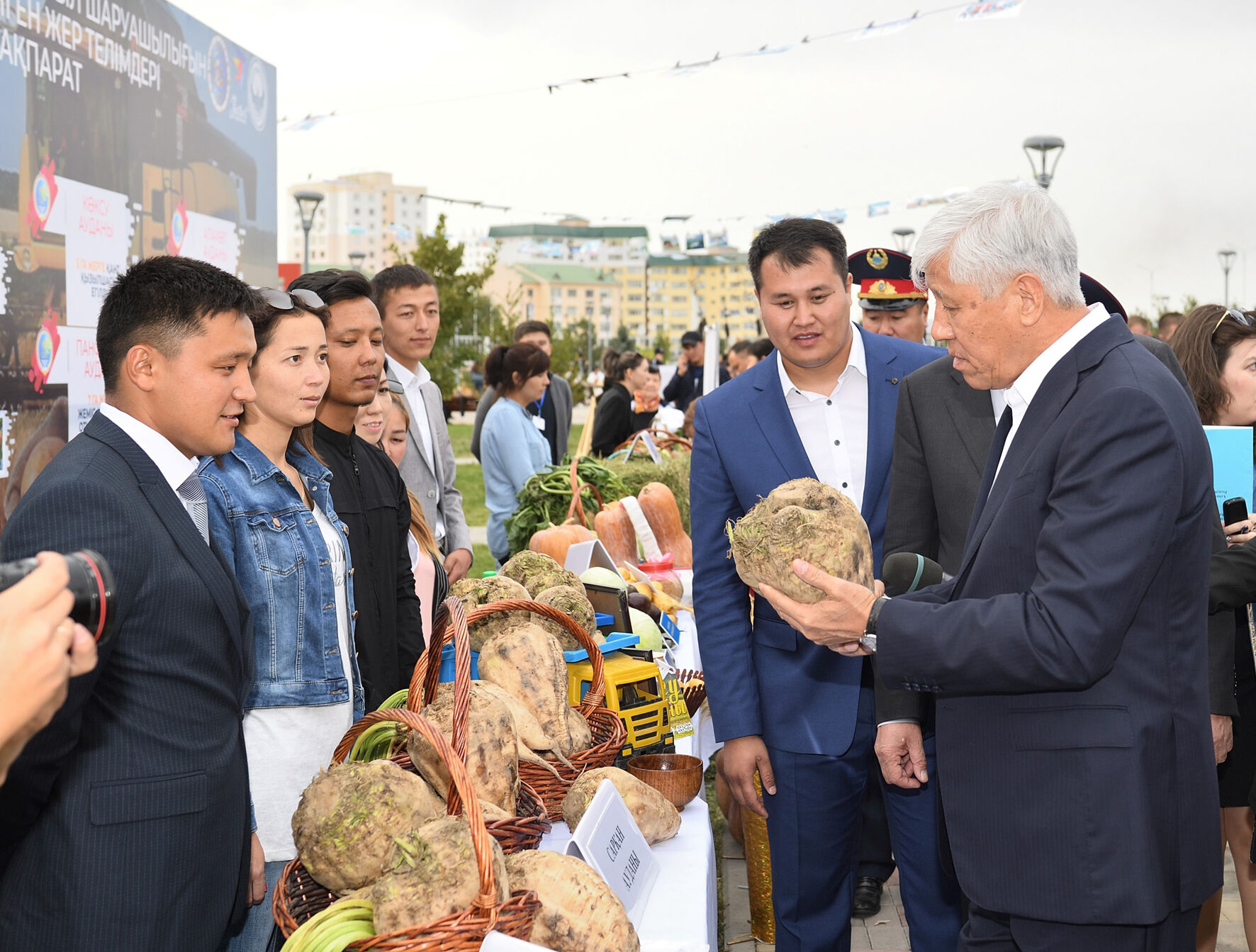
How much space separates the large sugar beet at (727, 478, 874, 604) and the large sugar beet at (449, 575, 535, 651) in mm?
738

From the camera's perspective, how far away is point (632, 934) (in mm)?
1729

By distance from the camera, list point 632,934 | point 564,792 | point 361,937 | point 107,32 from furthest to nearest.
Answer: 1. point 107,32
2. point 564,792
3. point 632,934
4. point 361,937

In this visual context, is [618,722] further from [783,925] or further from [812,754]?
[783,925]

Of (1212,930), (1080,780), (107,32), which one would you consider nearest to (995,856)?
(1080,780)

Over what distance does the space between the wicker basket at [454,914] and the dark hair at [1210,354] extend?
289 centimetres

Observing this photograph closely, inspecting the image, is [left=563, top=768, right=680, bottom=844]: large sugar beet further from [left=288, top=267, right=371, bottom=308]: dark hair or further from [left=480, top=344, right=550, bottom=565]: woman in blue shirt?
[left=480, top=344, right=550, bottom=565]: woman in blue shirt

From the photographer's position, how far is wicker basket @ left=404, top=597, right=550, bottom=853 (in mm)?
1903

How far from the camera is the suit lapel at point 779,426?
9.20 feet

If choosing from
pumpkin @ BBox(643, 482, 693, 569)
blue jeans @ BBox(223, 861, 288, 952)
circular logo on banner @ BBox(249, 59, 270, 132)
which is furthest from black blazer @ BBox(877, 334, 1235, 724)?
circular logo on banner @ BBox(249, 59, 270, 132)

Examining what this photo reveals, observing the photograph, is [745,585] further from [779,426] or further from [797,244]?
[797,244]

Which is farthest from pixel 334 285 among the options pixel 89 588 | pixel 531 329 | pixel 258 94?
pixel 531 329

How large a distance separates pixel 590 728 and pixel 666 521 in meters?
2.89

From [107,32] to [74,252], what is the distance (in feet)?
2.84

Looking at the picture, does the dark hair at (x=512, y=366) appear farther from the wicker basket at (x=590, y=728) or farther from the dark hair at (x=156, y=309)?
the dark hair at (x=156, y=309)
